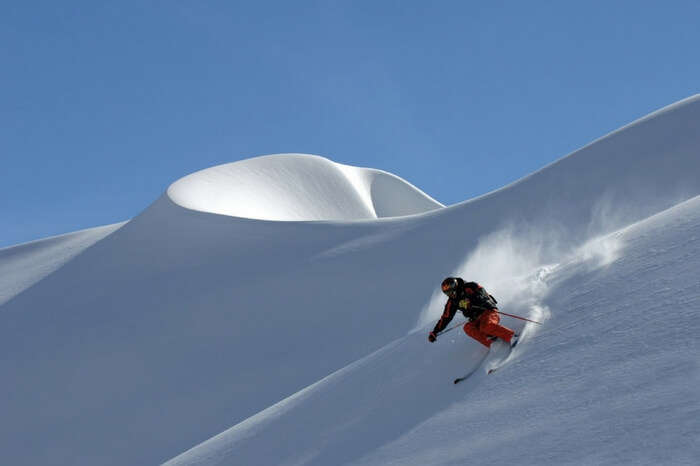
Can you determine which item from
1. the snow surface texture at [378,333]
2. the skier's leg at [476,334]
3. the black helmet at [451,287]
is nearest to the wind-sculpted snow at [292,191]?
the snow surface texture at [378,333]

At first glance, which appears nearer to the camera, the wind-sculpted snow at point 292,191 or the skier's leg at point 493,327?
the skier's leg at point 493,327

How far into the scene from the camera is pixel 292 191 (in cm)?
3834

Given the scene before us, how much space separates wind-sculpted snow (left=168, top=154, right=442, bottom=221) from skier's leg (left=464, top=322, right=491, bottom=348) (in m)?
20.6

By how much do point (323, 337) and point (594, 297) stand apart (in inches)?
443

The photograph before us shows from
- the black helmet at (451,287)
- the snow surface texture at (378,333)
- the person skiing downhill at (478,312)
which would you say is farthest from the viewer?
the black helmet at (451,287)

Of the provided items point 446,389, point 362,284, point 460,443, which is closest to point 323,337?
point 362,284

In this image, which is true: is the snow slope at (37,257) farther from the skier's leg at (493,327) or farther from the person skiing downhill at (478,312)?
the skier's leg at (493,327)

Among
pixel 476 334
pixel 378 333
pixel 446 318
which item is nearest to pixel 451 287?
pixel 446 318

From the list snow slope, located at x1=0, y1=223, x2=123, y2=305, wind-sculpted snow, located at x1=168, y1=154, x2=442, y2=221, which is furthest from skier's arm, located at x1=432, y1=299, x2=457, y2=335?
wind-sculpted snow, located at x1=168, y1=154, x2=442, y2=221

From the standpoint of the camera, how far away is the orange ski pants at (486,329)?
8.53 metres

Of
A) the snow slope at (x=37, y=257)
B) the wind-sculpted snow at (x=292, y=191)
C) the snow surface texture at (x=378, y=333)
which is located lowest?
the snow surface texture at (x=378, y=333)

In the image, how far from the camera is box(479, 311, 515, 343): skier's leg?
848 centimetres

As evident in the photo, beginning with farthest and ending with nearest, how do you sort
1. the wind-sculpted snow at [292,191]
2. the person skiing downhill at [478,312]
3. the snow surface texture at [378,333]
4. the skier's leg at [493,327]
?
the wind-sculpted snow at [292,191]
the person skiing downhill at [478,312]
the skier's leg at [493,327]
the snow surface texture at [378,333]

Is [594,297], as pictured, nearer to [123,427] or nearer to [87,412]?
[123,427]
